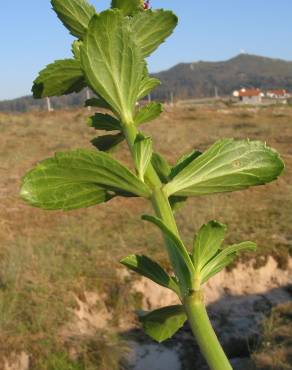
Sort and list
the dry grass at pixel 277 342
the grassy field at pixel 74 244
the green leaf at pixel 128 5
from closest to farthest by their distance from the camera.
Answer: the green leaf at pixel 128 5, the dry grass at pixel 277 342, the grassy field at pixel 74 244

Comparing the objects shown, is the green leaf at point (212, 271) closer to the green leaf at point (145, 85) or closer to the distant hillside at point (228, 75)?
the green leaf at point (145, 85)

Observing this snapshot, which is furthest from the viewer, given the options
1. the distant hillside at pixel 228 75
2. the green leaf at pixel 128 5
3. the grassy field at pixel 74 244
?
the distant hillside at pixel 228 75

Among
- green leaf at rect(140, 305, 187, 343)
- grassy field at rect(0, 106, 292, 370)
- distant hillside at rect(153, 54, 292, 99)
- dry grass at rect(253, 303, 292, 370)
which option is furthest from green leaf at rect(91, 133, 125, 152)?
distant hillside at rect(153, 54, 292, 99)

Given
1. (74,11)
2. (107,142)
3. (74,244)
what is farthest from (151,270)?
(74,244)

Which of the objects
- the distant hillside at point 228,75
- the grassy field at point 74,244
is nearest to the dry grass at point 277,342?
the grassy field at point 74,244

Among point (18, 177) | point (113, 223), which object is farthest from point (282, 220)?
point (18, 177)

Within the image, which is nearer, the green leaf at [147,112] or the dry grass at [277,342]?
the green leaf at [147,112]

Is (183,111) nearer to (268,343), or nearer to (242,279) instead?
(242,279)
